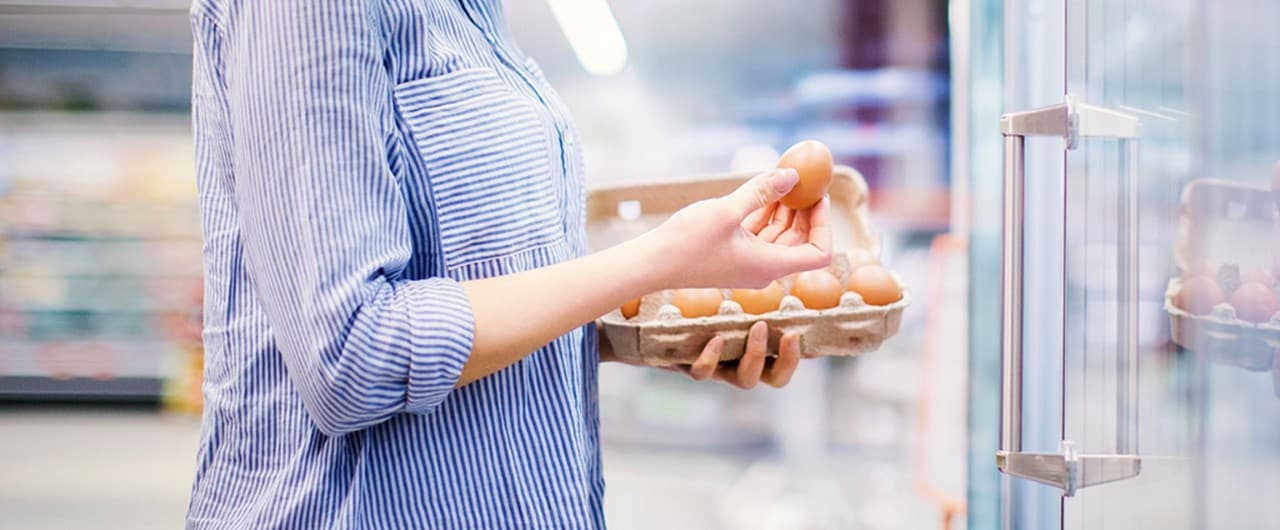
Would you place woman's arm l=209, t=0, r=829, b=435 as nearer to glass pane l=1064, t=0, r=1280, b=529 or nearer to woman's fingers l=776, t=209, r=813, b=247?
woman's fingers l=776, t=209, r=813, b=247

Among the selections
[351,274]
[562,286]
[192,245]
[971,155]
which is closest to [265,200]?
[351,274]

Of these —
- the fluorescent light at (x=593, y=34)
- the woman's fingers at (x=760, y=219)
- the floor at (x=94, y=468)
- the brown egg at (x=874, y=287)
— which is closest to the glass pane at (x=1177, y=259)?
the brown egg at (x=874, y=287)

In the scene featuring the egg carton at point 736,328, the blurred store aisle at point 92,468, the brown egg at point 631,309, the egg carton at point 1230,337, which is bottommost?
the blurred store aisle at point 92,468

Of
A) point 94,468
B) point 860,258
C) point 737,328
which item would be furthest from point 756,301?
point 94,468

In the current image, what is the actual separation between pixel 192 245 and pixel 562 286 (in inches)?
87.5

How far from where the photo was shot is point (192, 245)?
2588 mm

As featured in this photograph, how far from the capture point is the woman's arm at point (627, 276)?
0.67 meters

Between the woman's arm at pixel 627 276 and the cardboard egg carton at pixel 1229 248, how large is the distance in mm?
278

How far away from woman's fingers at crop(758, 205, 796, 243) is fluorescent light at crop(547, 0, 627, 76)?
204 centimetres

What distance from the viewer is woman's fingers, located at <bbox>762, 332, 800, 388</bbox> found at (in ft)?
3.65

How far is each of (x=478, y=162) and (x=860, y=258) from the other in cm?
68

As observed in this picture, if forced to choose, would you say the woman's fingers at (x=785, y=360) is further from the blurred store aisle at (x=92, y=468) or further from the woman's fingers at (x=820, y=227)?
the blurred store aisle at (x=92, y=468)

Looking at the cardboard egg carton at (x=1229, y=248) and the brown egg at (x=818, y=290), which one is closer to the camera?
the cardboard egg carton at (x=1229, y=248)

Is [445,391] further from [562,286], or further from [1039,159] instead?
[1039,159]
